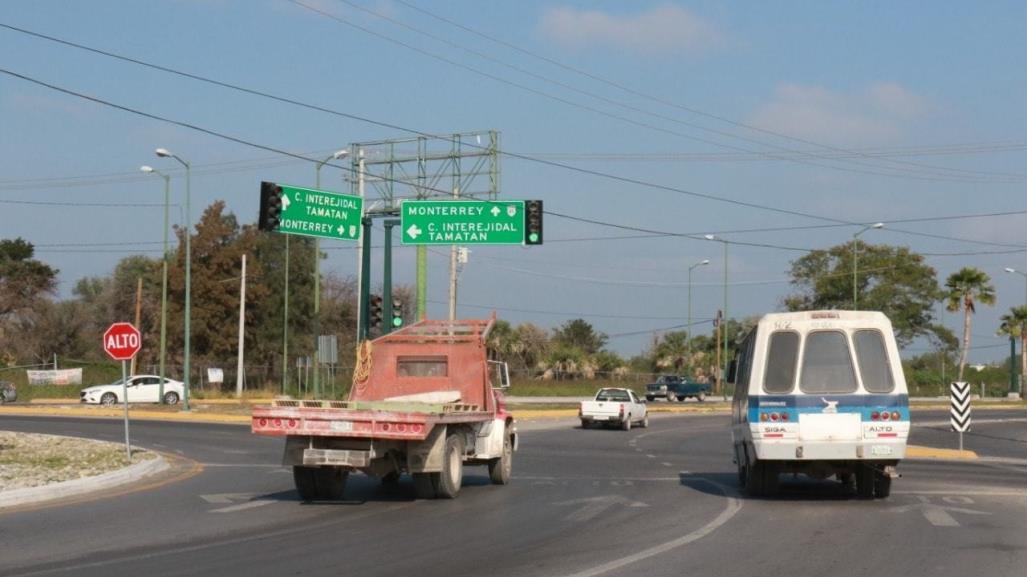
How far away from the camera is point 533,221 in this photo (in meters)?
42.1

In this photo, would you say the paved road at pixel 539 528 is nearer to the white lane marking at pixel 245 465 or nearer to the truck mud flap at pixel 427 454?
the white lane marking at pixel 245 465

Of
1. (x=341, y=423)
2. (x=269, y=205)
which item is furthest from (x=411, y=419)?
(x=269, y=205)

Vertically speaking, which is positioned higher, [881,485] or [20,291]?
[20,291]

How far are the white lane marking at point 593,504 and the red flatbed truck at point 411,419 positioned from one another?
203 cm

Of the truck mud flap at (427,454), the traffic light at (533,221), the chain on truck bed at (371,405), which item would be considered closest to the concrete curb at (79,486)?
the chain on truck bed at (371,405)

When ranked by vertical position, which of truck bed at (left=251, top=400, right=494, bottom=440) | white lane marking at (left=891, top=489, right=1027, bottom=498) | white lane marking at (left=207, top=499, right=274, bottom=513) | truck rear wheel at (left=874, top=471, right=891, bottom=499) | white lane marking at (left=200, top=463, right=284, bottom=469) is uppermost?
truck bed at (left=251, top=400, right=494, bottom=440)

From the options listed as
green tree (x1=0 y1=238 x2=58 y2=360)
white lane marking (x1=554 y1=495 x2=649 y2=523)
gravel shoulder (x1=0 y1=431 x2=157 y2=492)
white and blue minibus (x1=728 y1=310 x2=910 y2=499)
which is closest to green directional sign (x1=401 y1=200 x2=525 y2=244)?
gravel shoulder (x1=0 y1=431 x2=157 y2=492)

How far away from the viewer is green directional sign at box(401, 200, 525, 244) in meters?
44.8

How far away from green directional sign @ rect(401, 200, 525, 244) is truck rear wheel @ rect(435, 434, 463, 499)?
25.2 metres

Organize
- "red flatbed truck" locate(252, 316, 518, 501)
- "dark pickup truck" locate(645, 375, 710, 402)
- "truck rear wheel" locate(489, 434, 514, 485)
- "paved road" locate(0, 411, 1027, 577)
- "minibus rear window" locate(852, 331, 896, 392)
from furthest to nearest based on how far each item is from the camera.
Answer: "dark pickup truck" locate(645, 375, 710, 402), "truck rear wheel" locate(489, 434, 514, 485), "minibus rear window" locate(852, 331, 896, 392), "red flatbed truck" locate(252, 316, 518, 501), "paved road" locate(0, 411, 1027, 577)

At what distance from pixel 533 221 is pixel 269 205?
8739mm

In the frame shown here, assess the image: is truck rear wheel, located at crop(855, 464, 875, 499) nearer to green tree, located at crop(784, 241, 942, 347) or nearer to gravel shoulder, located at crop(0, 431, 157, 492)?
gravel shoulder, located at crop(0, 431, 157, 492)

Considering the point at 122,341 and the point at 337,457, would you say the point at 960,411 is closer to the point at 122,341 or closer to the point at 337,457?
the point at 122,341

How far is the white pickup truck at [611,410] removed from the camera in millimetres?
46938
